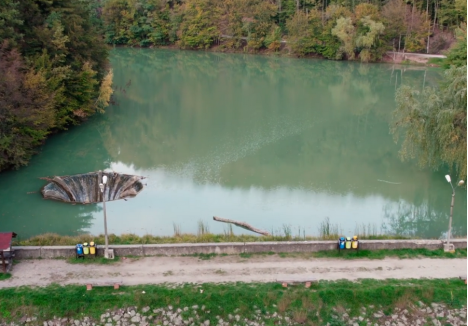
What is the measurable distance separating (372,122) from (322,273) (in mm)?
23514

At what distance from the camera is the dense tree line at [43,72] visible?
26.0 meters

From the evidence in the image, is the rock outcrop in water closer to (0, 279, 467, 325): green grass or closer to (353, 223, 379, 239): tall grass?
(0, 279, 467, 325): green grass

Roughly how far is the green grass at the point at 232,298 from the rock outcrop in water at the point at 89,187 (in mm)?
9682

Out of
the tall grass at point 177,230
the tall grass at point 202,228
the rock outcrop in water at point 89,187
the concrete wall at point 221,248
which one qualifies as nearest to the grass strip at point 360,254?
the concrete wall at point 221,248

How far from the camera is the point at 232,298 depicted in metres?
14.8

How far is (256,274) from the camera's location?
52.3ft

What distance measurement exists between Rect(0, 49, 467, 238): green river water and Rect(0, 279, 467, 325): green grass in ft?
20.3

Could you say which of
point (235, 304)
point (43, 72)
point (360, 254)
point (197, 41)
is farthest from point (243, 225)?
point (197, 41)

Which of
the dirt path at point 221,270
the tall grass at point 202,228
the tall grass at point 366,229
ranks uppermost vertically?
the tall grass at point 202,228

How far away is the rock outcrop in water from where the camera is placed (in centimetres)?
2428

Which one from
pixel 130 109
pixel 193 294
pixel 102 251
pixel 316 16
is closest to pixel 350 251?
pixel 193 294

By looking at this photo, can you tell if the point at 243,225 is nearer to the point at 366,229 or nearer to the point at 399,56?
the point at 366,229

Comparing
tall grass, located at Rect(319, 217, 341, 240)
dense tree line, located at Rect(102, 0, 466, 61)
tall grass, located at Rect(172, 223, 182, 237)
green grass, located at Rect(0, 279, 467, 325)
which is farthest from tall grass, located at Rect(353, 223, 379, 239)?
dense tree line, located at Rect(102, 0, 466, 61)

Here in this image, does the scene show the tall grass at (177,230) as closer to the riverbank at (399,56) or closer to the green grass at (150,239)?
the green grass at (150,239)
